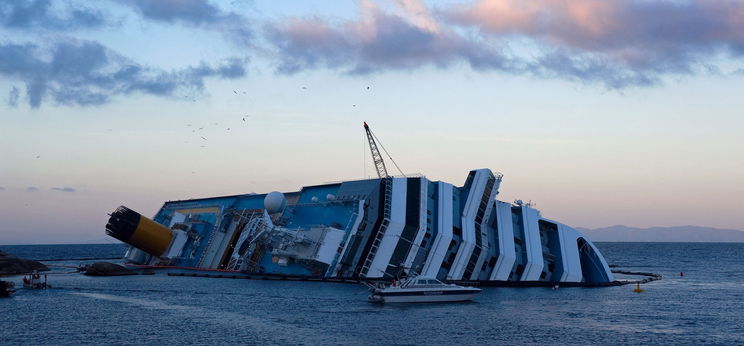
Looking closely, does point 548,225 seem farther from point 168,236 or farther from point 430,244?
point 168,236

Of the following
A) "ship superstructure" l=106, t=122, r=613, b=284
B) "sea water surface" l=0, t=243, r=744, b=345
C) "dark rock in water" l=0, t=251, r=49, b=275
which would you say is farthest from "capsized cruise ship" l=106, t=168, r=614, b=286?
"dark rock in water" l=0, t=251, r=49, b=275

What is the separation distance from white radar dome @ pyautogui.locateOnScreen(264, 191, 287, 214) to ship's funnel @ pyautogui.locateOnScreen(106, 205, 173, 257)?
19293 millimetres

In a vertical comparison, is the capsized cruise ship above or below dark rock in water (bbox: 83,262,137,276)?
above

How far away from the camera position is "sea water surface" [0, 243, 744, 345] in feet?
185

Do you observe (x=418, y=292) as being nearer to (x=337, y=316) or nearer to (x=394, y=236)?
(x=337, y=316)

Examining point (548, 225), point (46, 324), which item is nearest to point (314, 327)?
point (46, 324)

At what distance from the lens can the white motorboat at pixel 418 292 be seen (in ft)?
241

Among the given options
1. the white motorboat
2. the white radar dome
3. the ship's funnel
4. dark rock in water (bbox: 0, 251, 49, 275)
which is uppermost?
the white radar dome

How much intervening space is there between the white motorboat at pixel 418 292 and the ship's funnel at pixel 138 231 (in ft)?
147

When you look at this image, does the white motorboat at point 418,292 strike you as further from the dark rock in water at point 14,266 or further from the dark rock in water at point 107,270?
the dark rock in water at point 14,266

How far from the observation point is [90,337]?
2192 inches

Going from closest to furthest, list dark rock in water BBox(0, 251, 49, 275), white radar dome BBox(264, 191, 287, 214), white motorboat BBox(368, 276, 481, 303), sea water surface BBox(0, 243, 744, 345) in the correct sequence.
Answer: sea water surface BBox(0, 243, 744, 345) < white motorboat BBox(368, 276, 481, 303) < white radar dome BBox(264, 191, 287, 214) < dark rock in water BBox(0, 251, 49, 275)

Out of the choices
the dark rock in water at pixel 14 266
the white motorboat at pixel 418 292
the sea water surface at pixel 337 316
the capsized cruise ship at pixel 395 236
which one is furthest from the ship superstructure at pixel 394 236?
the dark rock in water at pixel 14 266

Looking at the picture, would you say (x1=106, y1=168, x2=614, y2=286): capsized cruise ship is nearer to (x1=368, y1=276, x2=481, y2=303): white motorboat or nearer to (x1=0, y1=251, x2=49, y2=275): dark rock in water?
(x1=368, y1=276, x2=481, y2=303): white motorboat
